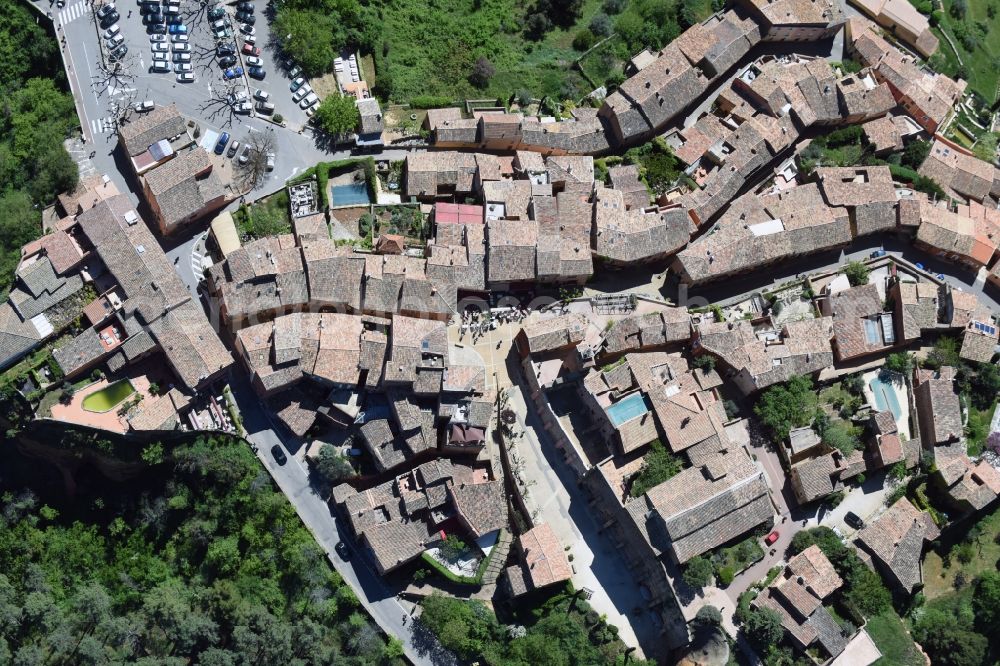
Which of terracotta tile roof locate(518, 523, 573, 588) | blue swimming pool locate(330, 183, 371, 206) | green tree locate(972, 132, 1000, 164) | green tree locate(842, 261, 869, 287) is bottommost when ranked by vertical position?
terracotta tile roof locate(518, 523, 573, 588)

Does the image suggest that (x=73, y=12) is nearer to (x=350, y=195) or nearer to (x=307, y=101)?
(x=307, y=101)

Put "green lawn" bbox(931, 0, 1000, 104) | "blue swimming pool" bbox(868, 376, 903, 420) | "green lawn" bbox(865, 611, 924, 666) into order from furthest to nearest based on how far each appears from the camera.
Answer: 1. "green lawn" bbox(931, 0, 1000, 104)
2. "blue swimming pool" bbox(868, 376, 903, 420)
3. "green lawn" bbox(865, 611, 924, 666)

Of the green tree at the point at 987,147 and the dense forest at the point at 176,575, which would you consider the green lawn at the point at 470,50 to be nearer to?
the dense forest at the point at 176,575

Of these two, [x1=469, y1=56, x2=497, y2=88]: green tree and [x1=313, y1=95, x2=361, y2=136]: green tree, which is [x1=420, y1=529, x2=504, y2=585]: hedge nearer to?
[x1=313, y1=95, x2=361, y2=136]: green tree

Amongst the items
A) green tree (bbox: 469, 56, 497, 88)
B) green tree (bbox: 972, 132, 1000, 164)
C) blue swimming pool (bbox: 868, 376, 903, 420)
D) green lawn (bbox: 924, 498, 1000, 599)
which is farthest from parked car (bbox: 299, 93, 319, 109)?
green lawn (bbox: 924, 498, 1000, 599)

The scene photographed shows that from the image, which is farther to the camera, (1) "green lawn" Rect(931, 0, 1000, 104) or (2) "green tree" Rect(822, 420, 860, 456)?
(1) "green lawn" Rect(931, 0, 1000, 104)

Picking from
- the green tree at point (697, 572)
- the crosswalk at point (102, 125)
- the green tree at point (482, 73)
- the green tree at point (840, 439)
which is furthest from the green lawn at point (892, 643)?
the crosswalk at point (102, 125)

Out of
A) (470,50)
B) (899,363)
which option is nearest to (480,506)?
(899,363)
